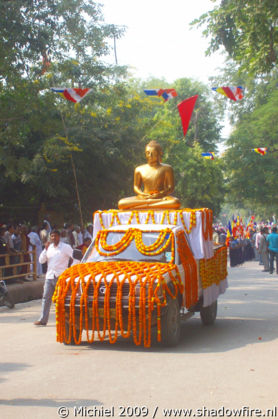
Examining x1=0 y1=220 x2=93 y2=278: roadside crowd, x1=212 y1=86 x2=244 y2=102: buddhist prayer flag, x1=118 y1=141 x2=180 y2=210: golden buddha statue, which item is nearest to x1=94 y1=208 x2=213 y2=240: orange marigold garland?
x1=118 y1=141 x2=180 y2=210: golden buddha statue

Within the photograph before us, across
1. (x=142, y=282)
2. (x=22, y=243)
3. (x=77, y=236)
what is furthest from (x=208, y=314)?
(x=77, y=236)

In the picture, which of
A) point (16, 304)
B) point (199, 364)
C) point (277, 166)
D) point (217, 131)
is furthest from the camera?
point (217, 131)

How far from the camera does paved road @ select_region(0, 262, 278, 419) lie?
6055mm

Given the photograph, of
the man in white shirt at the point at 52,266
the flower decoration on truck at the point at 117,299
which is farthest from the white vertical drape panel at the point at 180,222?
the flower decoration on truck at the point at 117,299

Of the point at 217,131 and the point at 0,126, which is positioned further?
the point at 217,131

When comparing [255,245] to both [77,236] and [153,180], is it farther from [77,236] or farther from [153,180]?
[153,180]

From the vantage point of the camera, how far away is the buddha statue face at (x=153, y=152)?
13.9 metres

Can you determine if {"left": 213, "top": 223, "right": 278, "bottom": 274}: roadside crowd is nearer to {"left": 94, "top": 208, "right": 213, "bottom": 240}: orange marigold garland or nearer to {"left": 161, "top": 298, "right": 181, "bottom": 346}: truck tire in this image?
{"left": 94, "top": 208, "right": 213, "bottom": 240}: orange marigold garland

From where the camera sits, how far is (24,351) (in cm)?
920

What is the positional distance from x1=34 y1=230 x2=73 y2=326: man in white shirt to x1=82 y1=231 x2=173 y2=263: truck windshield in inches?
43.8

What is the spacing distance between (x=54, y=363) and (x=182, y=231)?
354cm

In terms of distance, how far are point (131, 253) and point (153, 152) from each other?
405 cm

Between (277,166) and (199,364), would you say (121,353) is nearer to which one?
(199,364)

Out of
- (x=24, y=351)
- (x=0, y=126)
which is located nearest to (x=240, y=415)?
(x=24, y=351)
